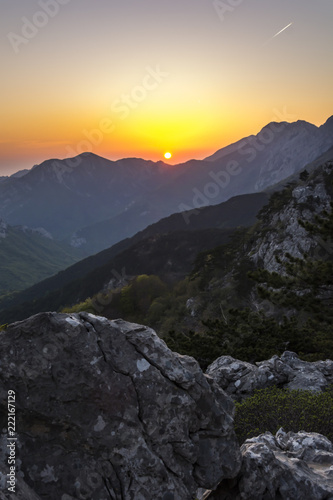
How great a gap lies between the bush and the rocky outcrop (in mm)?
2058

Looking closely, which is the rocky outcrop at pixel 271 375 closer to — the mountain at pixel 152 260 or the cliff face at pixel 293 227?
the cliff face at pixel 293 227

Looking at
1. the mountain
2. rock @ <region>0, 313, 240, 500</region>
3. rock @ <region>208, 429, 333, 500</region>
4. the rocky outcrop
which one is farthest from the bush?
the mountain

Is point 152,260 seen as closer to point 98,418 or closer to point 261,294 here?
point 261,294

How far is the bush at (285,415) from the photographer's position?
9.23 m

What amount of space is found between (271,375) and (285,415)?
4.19 m

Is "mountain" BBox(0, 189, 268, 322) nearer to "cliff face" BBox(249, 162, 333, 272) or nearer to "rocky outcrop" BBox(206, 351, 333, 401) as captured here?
"cliff face" BBox(249, 162, 333, 272)

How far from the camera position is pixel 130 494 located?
4816mm

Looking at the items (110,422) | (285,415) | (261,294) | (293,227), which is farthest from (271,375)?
(293,227)

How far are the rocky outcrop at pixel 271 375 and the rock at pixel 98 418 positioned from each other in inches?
347

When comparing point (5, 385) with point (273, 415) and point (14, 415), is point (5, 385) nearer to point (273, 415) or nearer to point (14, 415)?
point (14, 415)

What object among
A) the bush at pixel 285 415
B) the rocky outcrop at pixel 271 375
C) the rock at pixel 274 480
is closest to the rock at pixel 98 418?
the rock at pixel 274 480

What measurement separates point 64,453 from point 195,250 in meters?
107

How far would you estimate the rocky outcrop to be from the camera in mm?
13414

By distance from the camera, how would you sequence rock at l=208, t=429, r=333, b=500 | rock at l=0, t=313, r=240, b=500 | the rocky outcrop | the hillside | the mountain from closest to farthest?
rock at l=0, t=313, r=240, b=500 → rock at l=208, t=429, r=333, b=500 → the rocky outcrop → the hillside → the mountain
